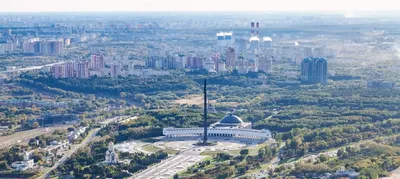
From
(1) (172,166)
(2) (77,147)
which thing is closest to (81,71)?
(2) (77,147)

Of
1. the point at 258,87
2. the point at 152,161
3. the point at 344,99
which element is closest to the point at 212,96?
the point at 258,87

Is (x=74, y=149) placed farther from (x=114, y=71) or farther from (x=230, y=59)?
(x=230, y=59)

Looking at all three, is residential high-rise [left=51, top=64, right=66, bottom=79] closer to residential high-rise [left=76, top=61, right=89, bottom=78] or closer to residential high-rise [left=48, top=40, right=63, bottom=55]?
residential high-rise [left=76, top=61, right=89, bottom=78]

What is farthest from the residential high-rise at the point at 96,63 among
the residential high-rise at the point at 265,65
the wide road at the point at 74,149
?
the wide road at the point at 74,149

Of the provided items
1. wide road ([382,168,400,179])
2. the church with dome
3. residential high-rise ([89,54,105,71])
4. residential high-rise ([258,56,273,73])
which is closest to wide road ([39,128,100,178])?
the church with dome

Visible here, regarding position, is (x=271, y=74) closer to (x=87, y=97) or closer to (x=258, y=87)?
(x=258, y=87)

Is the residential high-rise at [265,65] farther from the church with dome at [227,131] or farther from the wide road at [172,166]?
the wide road at [172,166]
